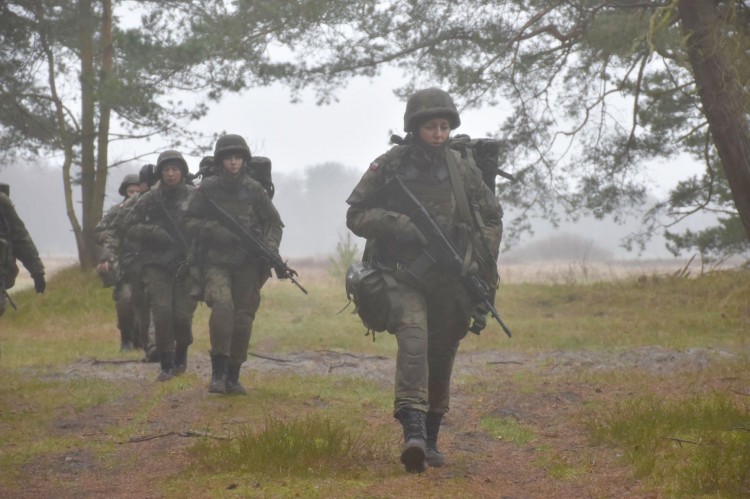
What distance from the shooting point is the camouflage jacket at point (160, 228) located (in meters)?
9.52

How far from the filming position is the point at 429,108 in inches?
217

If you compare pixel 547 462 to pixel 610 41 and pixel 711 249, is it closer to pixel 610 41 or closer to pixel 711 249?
pixel 610 41

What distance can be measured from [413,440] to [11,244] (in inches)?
181

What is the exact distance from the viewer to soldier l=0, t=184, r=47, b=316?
793 centimetres

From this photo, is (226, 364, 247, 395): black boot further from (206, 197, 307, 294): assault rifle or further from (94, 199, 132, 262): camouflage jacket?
(94, 199, 132, 262): camouflage jacket

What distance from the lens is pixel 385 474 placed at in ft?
16.4

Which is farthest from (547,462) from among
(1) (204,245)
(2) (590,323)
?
(2) (590,323)

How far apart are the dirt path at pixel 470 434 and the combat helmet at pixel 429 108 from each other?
197 centimetres

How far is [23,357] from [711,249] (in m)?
13.4

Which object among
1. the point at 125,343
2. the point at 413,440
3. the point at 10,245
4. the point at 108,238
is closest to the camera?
the point at 413,440

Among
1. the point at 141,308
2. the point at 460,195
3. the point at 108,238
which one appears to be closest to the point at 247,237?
the point at 460,195

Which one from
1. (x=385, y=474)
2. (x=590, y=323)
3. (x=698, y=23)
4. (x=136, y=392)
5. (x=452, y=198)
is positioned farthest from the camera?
(x=590, y=323)

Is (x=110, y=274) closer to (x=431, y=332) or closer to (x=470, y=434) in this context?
(x=470, y=434)

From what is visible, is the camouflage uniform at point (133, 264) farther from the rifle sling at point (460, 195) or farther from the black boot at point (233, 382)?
the rifle sling at point (460, 195)
